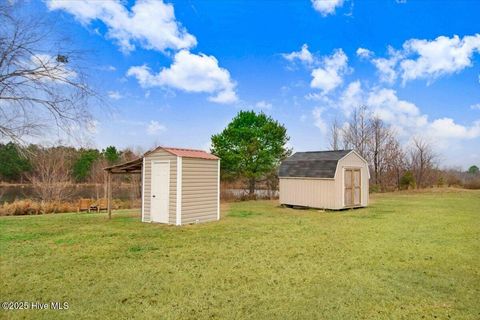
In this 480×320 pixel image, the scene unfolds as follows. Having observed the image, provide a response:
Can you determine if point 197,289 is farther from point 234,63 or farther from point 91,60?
point 234,63

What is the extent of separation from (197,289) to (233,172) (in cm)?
1656

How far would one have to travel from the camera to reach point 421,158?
31.2 metres

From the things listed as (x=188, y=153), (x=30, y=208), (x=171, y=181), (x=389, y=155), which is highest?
(x=389, y=155)

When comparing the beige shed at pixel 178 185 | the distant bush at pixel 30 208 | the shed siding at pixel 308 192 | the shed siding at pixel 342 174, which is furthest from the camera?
the distant bush at pixel 30 208

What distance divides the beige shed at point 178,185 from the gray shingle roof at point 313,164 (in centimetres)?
532

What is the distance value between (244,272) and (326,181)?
9652 millimetres

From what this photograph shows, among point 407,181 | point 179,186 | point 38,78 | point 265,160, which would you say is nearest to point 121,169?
point 179,186

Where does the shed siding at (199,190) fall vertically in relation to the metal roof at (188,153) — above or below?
below

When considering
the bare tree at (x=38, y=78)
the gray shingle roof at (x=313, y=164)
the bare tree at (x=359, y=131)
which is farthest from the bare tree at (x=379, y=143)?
the bare tree at (x=38, y=78)

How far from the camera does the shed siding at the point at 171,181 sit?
977cm

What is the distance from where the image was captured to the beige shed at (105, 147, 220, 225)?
31.9 feet

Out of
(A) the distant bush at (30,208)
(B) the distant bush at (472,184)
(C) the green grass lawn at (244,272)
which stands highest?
(B) the distant bush at (472,184)

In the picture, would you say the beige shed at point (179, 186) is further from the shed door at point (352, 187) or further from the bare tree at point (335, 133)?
the bare tree at point (335, 133)

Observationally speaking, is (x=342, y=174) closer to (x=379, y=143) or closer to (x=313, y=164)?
(x=313, y=164)
